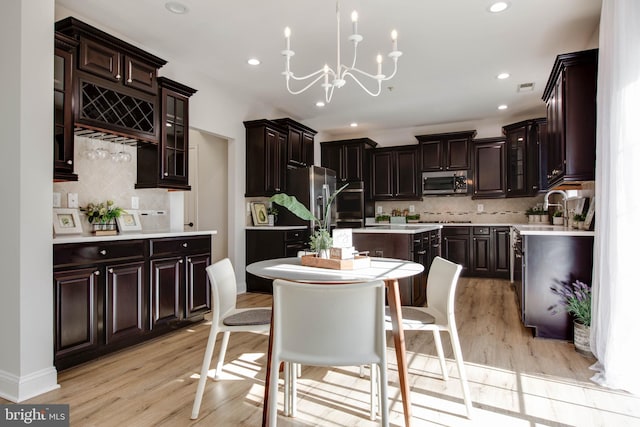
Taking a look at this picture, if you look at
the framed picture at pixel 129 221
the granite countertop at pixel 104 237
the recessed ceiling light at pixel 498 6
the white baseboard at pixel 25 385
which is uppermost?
the recessed ceiling light at pixel 498 6

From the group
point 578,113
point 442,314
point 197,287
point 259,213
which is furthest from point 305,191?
point 442,314

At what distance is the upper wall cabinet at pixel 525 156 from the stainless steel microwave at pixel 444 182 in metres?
0.73

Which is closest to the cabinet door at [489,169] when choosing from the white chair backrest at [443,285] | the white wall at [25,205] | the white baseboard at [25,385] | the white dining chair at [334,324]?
the white chair backrest at [443,285]

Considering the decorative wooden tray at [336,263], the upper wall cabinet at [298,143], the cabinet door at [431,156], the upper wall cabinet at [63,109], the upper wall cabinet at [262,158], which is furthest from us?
the cabinet door at [431,156]

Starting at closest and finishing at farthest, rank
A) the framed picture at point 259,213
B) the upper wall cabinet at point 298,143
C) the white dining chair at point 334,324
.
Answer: the white dining chair at point 334,324
the framed picture at point 259,213
the upper wall cabinet at point 298,143

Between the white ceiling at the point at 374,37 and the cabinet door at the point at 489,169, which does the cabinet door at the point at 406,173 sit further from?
the white ceiling at the point at 374,37

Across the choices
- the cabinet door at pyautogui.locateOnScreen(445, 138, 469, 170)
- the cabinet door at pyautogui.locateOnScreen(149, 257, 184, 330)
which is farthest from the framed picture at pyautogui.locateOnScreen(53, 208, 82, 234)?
the cabinet door at pyautogui.locateOnScreen(445, 138, 469, 170)

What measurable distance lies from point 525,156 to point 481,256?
177 centimetres

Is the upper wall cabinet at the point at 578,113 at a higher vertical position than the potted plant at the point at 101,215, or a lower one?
higher

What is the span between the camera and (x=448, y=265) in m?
2.11

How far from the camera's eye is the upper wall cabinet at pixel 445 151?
6598 mm

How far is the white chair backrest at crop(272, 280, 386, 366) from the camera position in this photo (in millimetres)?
1456

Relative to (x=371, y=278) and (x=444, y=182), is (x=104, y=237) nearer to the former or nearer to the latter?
(x=371, y=278)

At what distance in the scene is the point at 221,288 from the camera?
2078 mm
